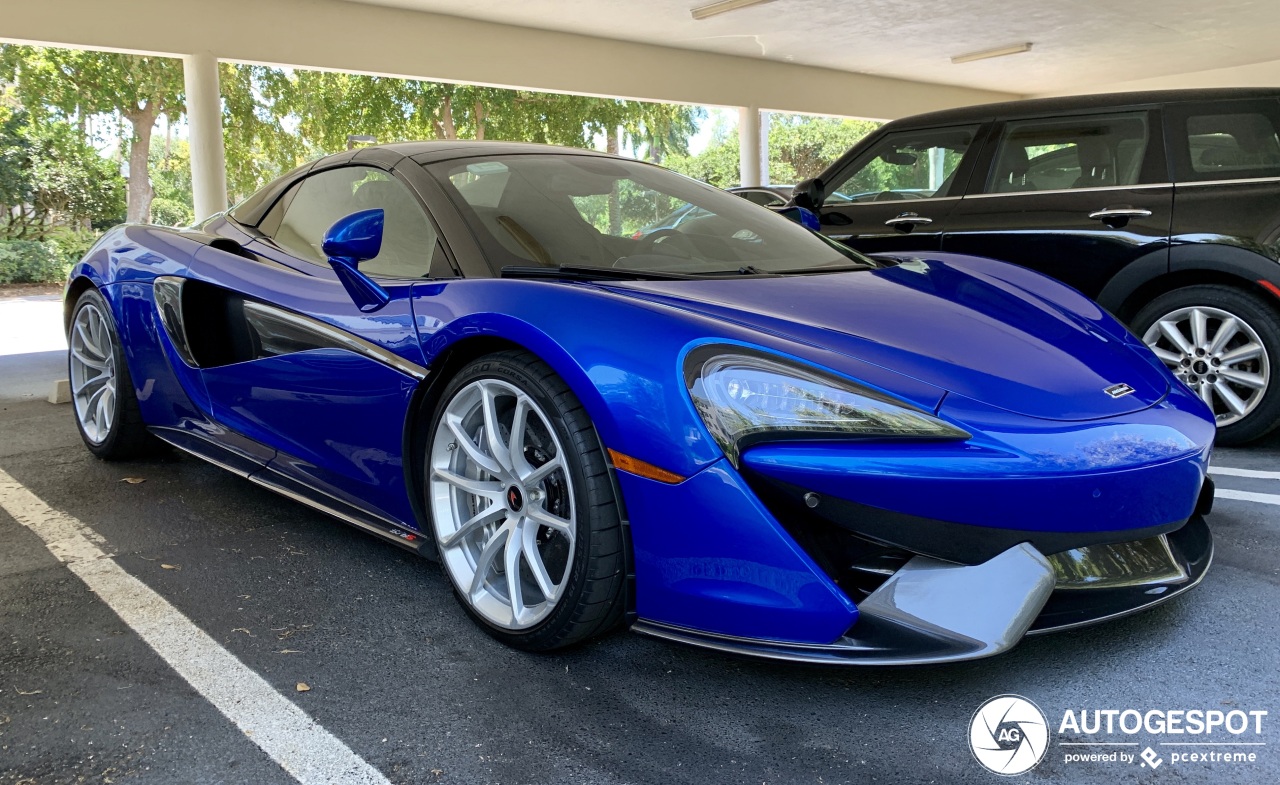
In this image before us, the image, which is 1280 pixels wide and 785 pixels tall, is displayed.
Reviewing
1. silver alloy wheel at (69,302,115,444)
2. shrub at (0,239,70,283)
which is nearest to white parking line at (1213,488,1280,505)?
silver alloy wheel at (69,302,115,444)

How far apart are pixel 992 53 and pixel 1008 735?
1704 cm

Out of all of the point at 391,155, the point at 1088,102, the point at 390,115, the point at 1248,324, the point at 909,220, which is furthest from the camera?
the point at 390,115

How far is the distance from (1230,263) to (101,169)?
960 inches

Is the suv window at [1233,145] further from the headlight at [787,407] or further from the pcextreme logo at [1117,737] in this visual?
the headlight at [787,407]

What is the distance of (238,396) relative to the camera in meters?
3.11

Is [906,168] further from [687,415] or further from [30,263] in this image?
[30,263]

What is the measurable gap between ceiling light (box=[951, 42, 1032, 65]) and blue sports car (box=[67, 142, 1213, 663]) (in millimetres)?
15044

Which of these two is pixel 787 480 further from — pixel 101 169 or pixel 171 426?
pixel 101 169

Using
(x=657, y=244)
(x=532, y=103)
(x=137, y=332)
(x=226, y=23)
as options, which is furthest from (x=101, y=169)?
(x=657, y=244)

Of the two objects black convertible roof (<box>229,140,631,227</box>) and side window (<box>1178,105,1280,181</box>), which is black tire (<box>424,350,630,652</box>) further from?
side window (<box>1178,105,1280,181</box>)

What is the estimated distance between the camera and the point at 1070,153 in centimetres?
475

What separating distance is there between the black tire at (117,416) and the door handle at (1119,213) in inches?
163

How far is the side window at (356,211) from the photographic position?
106 inches

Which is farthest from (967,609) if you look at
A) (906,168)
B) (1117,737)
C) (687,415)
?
(906,168)
